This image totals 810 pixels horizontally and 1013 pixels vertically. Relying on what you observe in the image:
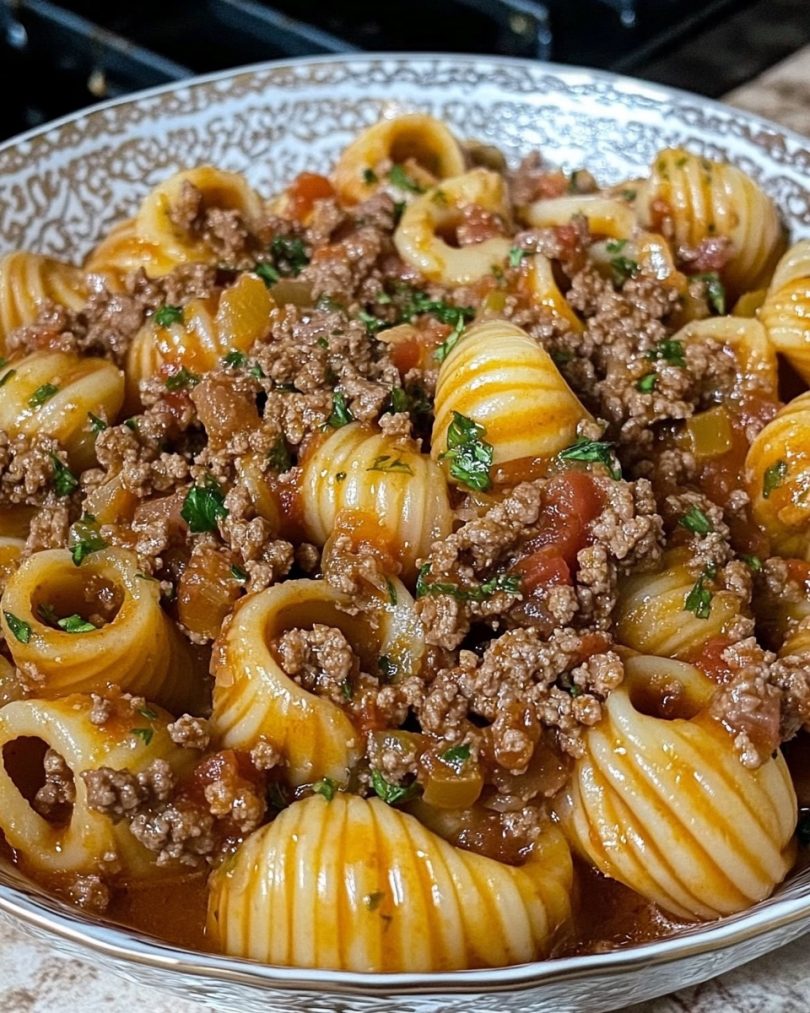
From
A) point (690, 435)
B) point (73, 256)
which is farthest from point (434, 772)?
point (73, 256)

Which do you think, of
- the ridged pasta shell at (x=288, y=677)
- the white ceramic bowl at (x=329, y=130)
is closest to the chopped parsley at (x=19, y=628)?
the ridged pasta shell at (x=288, y=677)

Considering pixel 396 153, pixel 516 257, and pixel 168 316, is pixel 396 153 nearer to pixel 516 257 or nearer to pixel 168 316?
pixel 516 257

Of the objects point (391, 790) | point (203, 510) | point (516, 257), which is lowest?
point (391, 790)

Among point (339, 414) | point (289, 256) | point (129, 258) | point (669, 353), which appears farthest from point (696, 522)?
point (129, 258)

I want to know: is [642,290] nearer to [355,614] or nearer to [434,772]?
[355,614]

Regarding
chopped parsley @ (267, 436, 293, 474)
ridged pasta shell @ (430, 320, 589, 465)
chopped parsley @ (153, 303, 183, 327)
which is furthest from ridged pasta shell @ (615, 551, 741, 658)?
chopped parsley @ (153, 303, 183, 327)

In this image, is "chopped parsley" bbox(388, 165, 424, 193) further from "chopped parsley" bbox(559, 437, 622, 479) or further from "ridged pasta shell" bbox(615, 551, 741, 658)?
"ridged pasta shell" bbox(615, 551, 741, 658)
